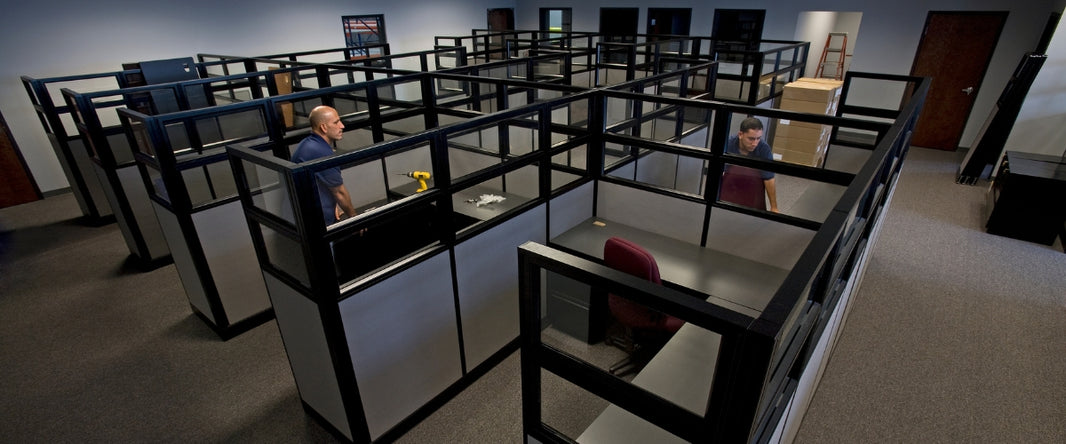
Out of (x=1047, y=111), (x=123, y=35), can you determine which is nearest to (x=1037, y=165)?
(x=1047, y=111)

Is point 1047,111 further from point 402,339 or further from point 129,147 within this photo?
point 129,147

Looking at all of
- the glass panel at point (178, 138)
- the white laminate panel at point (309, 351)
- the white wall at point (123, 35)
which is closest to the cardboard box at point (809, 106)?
the white laminate panel at point (309, 351)

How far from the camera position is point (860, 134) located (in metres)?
6.98

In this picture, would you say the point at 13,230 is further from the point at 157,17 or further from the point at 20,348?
the point at 157,17

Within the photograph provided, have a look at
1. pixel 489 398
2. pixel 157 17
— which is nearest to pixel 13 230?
pixel 157 17

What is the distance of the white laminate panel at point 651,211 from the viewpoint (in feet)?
9.45

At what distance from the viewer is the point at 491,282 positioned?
2637 millimetres

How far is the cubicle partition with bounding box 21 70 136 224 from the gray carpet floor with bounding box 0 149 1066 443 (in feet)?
1.98

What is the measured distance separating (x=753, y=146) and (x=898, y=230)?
7.93ft

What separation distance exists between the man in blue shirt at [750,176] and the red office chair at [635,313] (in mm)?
979

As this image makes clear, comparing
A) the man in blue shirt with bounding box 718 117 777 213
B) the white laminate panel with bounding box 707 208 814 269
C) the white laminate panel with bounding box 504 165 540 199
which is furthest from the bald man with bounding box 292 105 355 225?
the man in blue shirt with bounding box 718 117 777 213

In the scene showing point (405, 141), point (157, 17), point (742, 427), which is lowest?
point (742, 427)

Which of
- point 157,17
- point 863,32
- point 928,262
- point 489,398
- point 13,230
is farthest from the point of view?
point 863,32

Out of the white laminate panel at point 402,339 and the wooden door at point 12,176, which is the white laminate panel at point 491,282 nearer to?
the white laminate panel at point 402,339
